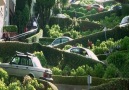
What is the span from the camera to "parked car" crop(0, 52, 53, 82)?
2331 centimetres

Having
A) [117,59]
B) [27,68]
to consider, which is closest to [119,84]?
[27,68]

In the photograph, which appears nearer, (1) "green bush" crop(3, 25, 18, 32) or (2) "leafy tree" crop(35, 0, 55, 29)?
(1) "green bush" crop(3, 25, 18, 32)

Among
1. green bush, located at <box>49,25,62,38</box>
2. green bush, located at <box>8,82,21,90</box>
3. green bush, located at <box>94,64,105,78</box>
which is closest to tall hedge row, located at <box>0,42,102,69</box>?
green bush, located at <box>94,64,105,78</box>

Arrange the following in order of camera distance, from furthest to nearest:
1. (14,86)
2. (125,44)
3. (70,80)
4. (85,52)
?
(125,44) < (85,52) < (70,80) < (14,86)

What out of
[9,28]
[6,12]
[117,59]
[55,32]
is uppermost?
[6,12]

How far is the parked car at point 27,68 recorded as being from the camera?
2331cm

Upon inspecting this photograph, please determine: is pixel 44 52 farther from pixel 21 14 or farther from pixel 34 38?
pixel 21 14

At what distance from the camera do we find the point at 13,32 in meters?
40.0

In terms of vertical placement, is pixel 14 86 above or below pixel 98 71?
above

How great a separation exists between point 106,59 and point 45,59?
12.2 ft

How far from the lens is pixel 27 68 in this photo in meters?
23.7

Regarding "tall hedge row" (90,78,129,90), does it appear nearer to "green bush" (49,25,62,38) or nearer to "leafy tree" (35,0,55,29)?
"green bush" (49,25,62,38)

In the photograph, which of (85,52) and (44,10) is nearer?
(85,52)

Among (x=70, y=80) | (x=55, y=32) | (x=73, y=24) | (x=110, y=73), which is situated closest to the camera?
(x=70, y=80)
